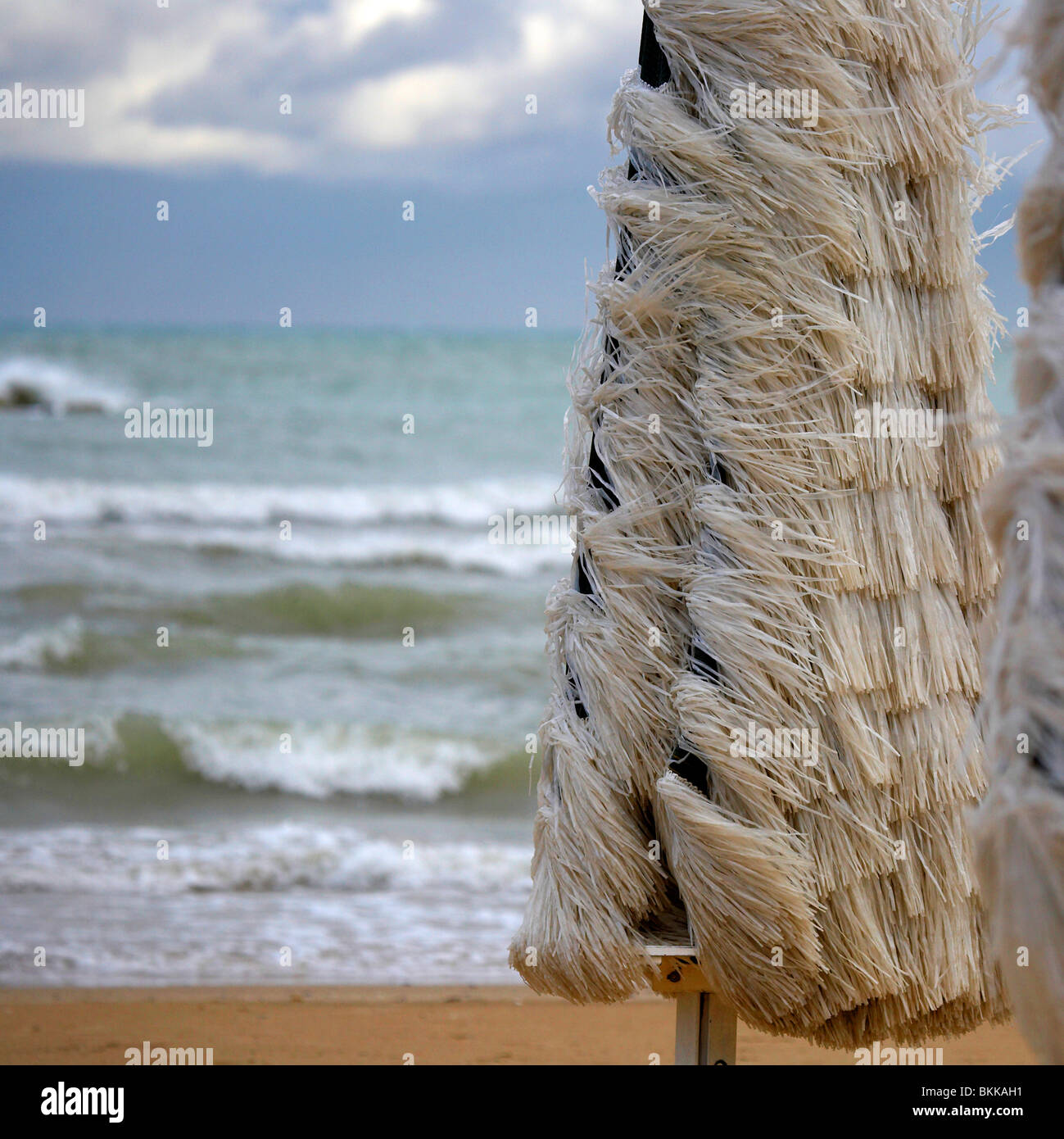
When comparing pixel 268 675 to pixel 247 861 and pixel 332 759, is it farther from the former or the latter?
pixel 247 861

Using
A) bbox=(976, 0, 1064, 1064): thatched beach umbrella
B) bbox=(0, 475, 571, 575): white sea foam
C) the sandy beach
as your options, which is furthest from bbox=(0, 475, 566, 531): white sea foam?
bbox=(976, 0, 1064, 1064): thatched beach umbrella

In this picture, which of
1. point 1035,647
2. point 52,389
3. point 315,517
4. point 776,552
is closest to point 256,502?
point 315,517

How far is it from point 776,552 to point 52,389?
1028 centimetres

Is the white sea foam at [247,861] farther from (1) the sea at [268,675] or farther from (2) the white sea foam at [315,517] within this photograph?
(2) the white sea foam at [315,517]

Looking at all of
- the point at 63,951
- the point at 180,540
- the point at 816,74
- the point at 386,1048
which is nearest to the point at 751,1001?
the point at 816,74

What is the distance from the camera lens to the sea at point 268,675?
3.26m

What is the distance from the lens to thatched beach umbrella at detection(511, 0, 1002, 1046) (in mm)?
956

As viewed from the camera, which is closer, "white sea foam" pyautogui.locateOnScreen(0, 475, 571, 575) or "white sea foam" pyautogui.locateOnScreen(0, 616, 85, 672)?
"white sea foam" pyautogui.locateOnScreen(0, 616, 85, 672)

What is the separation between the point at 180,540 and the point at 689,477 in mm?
6498

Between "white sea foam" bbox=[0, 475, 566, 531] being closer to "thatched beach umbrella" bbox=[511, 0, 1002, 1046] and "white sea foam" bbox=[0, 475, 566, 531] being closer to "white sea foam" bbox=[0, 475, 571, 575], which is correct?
"white sea foam" bbox=[0, 475, 571, 575]

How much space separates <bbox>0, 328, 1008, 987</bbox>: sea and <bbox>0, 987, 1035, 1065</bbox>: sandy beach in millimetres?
110

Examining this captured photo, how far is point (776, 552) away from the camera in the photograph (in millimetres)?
958

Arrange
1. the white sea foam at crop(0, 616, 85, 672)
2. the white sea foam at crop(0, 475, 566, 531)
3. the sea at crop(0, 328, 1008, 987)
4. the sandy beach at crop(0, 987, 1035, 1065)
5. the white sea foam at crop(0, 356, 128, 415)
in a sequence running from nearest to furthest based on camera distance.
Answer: the sandy beach at crop(0, 987, 1035, 1065)
the sea at crop(0, 328, 1008, 987)
the white sea foam at crop(0, 616, 85, 672)
the white sea foam at crop(0, 475, 566, 531)
the white sea foam at crop(0, 356, 128, 415)

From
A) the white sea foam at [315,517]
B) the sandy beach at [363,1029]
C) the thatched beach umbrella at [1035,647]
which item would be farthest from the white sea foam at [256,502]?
the thatched beach umbrella at [1035,647]
